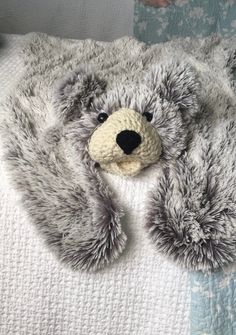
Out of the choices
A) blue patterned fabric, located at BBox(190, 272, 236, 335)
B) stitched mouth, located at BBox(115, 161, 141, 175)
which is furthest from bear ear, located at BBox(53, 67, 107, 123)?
blue patterned fabric, located at BBox(190, 272, 236, 335)

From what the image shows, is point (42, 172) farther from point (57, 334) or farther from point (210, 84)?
point (210, 84)

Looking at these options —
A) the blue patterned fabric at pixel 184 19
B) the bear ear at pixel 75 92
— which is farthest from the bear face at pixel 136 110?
the blue patterned fabric at pixel 184 19

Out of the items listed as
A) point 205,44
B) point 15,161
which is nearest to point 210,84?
point 205,44

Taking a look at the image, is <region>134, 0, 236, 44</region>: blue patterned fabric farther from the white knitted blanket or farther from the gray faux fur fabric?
the white knitted blanket

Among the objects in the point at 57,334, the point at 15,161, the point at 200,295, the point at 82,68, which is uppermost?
the point at 82,68

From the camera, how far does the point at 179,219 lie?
26.9 inches

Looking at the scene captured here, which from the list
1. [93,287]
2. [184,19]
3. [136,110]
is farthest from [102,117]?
[184,19]

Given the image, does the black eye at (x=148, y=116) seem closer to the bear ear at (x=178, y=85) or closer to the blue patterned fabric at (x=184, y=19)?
the bear ear at (x=178, y=85)

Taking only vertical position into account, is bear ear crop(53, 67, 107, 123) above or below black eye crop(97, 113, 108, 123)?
above

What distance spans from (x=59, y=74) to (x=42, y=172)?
31 cm

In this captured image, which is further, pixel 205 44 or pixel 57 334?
pixel 205 44

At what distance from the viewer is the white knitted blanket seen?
703mm

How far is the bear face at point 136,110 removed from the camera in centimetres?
70

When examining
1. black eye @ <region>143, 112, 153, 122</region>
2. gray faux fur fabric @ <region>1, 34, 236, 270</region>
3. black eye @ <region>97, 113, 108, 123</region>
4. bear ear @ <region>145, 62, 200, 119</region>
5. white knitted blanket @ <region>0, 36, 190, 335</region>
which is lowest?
white knitted blanket @ <region>0, 36, 190, 335</region>
